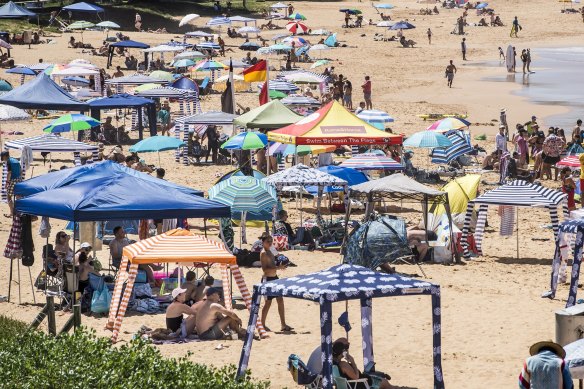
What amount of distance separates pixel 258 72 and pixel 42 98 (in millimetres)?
6206

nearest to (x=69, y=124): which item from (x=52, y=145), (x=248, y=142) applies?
(x=52, y=145)

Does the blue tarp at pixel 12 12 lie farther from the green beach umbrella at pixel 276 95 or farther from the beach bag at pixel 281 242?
the beach bag at pixel 281 242

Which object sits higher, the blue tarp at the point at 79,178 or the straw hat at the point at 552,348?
the blue tarp at the point at 79,178

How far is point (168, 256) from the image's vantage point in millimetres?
15250

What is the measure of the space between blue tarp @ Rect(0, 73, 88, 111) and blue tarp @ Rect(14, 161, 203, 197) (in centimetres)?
1128

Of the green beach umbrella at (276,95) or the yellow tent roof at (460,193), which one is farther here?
the green beach umbrella at (276,95)

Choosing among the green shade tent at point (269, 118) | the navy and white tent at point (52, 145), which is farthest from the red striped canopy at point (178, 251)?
the green shade tent at point (269, 118)

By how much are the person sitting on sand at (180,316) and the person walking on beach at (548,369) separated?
589 centimetres

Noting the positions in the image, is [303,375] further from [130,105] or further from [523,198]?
[130,105]

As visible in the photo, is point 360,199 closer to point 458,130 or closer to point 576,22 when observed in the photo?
point 458,130

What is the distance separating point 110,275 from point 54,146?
26.7 feet

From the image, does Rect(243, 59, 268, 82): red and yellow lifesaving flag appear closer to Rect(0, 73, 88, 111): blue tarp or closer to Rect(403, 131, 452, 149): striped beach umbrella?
Rect(403, 131, 452, 149): striped beach umbrella

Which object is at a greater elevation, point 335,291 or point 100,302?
point 335,291

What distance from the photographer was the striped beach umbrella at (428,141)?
97.7 feet
